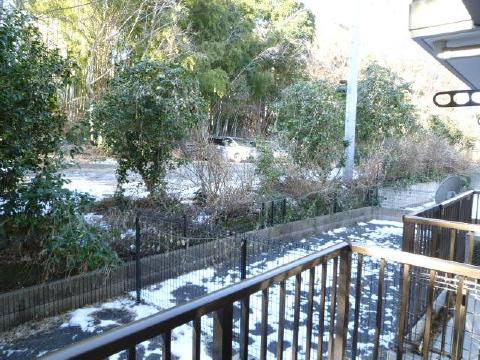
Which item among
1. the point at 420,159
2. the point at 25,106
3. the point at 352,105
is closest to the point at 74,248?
the point at 25,106

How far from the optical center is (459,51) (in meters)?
2.45

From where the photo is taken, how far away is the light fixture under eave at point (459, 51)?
7.94 ft

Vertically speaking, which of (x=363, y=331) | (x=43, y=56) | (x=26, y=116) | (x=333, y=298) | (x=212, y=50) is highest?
(x=212, y=50)

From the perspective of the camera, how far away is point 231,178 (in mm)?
6441

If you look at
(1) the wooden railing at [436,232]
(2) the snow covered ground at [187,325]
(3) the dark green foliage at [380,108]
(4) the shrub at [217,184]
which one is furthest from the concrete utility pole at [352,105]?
(1) the wooden railing at [436,232]

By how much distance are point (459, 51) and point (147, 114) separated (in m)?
4.20

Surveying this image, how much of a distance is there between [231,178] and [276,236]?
121cm

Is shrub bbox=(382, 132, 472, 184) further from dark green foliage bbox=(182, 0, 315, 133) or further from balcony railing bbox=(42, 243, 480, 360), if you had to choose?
balcony railing bbox=(42, 243, 480, 360)

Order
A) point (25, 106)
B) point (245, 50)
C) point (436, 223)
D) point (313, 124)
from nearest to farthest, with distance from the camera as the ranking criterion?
point (436, 223), point (25, 106), point (313, 124), point (245, 50)

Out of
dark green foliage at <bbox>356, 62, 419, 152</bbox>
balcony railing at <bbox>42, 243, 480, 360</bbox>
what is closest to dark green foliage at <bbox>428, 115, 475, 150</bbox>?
dark green foliage at <bbox>356, 62, 419, 152</bbox>

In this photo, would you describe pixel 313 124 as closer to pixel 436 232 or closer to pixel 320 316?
pixel 436 232

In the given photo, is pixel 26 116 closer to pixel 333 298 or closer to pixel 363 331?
pixel 333 298

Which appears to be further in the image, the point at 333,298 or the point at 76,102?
the point at 76,102

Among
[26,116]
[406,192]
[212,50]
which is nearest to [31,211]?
[26,116]
